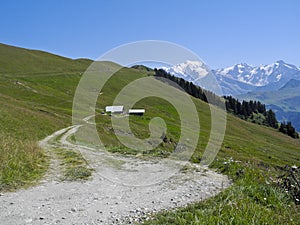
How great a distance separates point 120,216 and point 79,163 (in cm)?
805

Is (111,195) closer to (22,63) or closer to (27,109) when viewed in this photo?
(27,109)

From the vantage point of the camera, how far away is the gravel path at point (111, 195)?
8195 mm

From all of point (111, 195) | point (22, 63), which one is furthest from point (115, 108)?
point (22, 63)

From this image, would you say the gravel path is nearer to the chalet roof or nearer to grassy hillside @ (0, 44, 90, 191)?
grassy hillside @ (0, 44, 90, 191)

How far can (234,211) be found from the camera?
793cm

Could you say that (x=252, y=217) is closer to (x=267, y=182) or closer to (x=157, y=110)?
(x=267, y=182)

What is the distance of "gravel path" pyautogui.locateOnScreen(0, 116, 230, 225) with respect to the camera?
26.9ft

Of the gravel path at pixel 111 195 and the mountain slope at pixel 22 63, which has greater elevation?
the mountain slope at pixel 22 63

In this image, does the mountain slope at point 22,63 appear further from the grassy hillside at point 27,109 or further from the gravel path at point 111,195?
the gravel path at point 111,195

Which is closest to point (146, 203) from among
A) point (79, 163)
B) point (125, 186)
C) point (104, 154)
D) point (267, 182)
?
point (125, 186)

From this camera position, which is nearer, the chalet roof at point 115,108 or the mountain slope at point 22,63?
the chalet roof at point 115,108

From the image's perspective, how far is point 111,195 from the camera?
10.1 m

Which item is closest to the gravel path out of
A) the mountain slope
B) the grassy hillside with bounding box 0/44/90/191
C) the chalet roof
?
the grassy hillside with bounding box 0/44/90/191

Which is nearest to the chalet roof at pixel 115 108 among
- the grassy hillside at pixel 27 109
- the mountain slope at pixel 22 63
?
the grassy hillside at pixel 27 109
